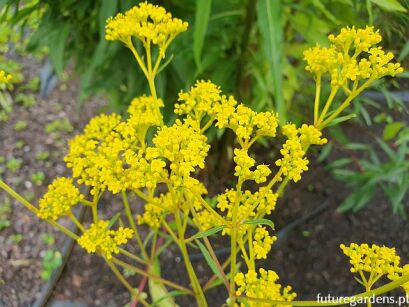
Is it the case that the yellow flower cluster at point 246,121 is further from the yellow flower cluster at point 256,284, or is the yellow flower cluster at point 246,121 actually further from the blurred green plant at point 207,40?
the blurred green plant at point 207,40

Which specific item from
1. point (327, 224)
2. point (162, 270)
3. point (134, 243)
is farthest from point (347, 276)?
point (134, 243)

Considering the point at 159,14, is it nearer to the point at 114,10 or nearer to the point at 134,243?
the point at 114,10

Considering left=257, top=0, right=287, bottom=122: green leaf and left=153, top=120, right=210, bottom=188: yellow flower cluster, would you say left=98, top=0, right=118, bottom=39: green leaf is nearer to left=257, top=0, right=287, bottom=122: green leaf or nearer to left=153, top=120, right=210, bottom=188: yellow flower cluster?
left=257, top=0, right=287, bottom=122: green leaf

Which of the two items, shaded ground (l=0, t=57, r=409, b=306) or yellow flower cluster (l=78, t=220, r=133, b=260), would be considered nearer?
yellow flower cluster (l=78, t=220, r=133, b=260)

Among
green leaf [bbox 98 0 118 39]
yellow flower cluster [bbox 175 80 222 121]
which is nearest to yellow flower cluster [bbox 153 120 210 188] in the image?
yellow flower cluster [bbox 175 80 222 121]

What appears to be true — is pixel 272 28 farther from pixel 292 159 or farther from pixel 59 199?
pixel 59 199
